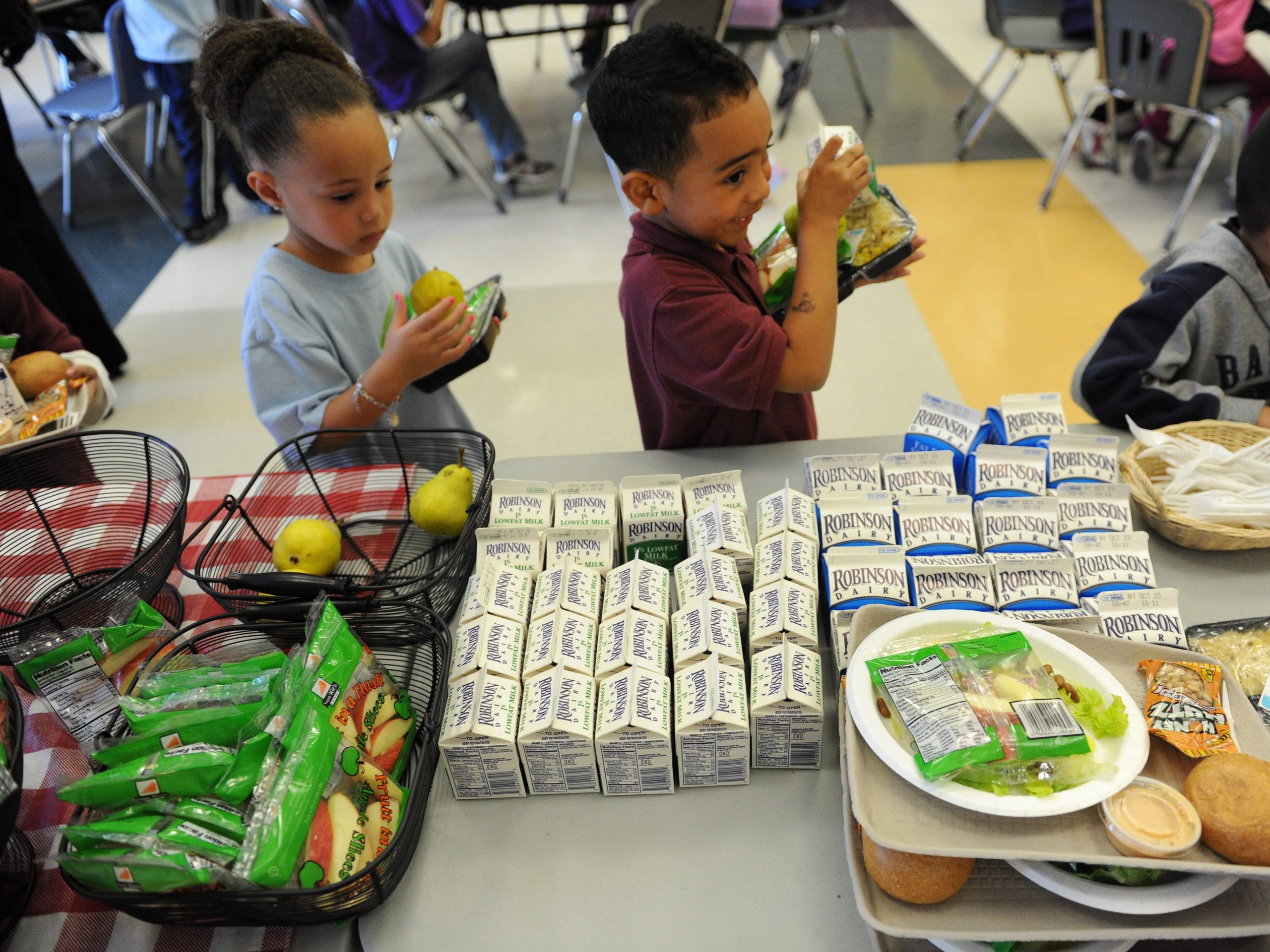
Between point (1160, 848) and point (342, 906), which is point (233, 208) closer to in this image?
point (342, 906)

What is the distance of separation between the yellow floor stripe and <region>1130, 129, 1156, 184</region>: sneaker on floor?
294mm

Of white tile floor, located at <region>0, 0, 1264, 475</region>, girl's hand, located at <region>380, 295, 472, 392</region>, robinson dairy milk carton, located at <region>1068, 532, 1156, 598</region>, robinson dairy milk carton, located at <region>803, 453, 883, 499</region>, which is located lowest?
white tile floor, located at <region>0, 0, 1264, 475</region>

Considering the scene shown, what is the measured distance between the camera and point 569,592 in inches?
42.3

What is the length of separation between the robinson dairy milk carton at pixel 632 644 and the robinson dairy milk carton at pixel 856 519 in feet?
0.85

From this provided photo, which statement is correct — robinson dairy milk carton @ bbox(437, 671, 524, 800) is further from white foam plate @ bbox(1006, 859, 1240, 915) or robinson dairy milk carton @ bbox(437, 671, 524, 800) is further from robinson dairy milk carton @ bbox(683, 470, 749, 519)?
white foam plate @ bbox(1006, 859, 1240, 915)

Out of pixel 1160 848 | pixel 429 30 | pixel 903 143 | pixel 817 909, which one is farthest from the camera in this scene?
pixel 903 143

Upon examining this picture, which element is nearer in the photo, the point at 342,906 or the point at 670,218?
the point at 342,906

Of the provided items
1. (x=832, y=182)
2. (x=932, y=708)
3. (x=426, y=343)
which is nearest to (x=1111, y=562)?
(x=932, y=708)

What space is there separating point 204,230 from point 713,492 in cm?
391

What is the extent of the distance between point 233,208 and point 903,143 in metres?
3.49

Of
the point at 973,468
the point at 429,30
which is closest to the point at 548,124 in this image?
the point at 429,30

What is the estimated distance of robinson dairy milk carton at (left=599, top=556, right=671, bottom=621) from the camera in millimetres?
1057

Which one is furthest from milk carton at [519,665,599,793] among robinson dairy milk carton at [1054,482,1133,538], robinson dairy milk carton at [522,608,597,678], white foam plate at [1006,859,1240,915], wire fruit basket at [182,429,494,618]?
robinson dairy milk carton at [1054,482,1133,538]

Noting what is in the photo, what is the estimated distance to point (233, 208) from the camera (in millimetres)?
4543
